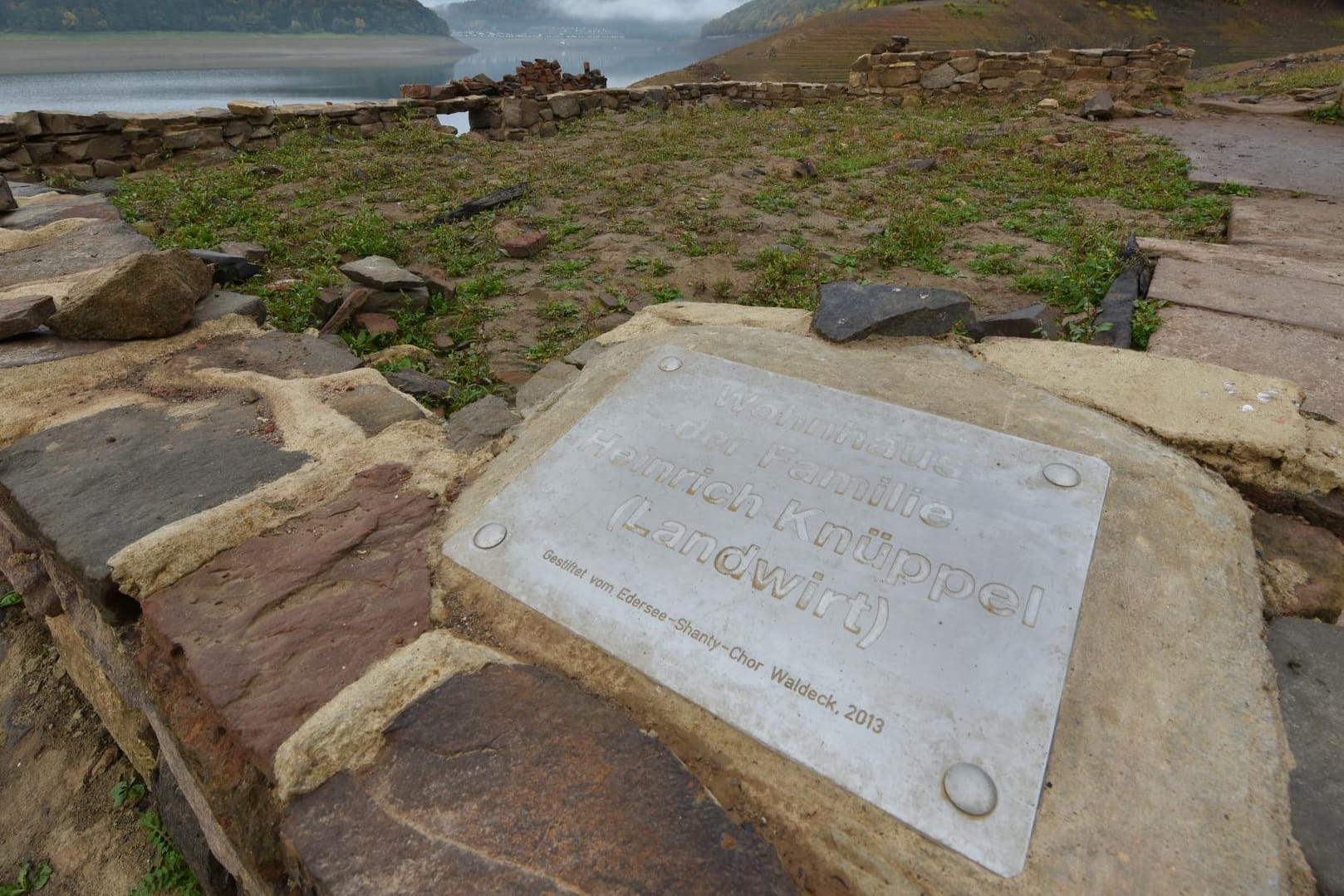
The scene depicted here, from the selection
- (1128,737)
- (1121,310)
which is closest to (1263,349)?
(1121,310)

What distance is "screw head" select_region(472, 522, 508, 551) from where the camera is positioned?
1.45 m

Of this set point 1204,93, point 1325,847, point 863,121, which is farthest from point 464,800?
point 1204,93

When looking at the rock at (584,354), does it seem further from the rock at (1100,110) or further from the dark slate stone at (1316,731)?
the rock at (1100,110)

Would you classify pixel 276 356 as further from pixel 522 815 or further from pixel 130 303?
pixel 522 815

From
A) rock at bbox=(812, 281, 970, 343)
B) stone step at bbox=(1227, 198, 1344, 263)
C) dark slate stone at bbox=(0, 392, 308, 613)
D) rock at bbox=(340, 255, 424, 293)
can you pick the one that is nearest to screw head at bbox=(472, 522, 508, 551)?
dark slate stone at bbox=(0, 392, 308, 613)

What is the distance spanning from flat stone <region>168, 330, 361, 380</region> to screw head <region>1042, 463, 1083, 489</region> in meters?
2.19

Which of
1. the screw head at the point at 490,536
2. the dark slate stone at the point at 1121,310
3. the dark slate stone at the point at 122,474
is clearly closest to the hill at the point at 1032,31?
the dark slate stone at the point at 1121,310

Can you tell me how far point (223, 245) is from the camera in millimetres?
4359

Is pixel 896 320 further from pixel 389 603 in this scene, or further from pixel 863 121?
pixel 863 121

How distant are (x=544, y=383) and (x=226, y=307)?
4.66 ft

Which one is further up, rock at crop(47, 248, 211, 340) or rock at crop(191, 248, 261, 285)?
rock at crop(47, 248, 211, 340)

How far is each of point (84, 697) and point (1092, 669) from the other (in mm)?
2871

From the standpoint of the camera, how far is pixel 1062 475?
1.41 meters

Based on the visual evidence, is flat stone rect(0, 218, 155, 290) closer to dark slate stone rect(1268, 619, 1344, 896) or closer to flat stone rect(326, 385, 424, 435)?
flat stone rect(326, 385, 424, 435)
